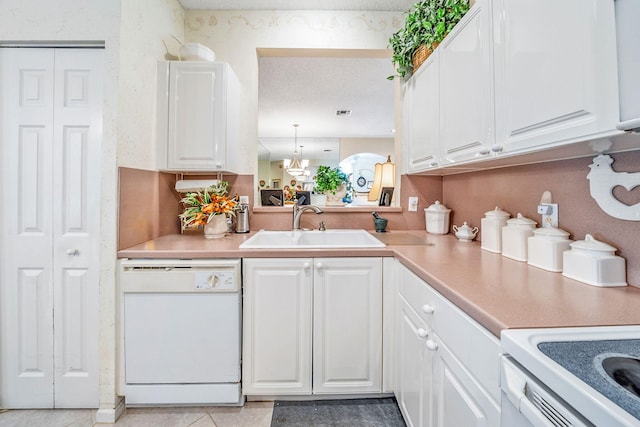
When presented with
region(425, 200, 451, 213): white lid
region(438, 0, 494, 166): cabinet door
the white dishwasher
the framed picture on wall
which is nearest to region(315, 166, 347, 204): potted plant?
the framed picture on wall

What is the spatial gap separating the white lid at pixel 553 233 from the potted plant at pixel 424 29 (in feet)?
3.61

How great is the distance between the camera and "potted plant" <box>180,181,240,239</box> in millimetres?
1771

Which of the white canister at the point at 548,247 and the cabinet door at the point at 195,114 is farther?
the cabinet door at the point at 195,114

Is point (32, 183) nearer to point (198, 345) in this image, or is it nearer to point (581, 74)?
point (198, 345)

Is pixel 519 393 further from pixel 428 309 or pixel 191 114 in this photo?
pixel 191 114

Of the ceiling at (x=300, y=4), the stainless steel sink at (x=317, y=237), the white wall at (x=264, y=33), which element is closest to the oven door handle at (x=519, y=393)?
the stainless steel sink at (x=317, y=237)

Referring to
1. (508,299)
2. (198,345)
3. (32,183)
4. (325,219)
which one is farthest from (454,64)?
(32,183)

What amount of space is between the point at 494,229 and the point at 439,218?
0.59m

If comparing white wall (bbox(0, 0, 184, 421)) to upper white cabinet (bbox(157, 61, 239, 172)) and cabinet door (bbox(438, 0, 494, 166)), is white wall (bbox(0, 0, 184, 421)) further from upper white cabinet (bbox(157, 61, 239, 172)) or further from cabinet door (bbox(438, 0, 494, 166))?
cabinet door (bbox(438, 0, 494, 166))

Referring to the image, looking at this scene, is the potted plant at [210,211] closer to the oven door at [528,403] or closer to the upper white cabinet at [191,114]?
the upper white cabinet at [191,114]

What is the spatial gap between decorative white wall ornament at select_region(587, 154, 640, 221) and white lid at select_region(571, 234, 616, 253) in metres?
0.10

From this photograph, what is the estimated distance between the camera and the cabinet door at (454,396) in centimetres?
71

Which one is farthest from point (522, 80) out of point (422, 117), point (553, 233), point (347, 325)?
point (347, 325)

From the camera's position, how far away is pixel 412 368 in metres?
1.20
